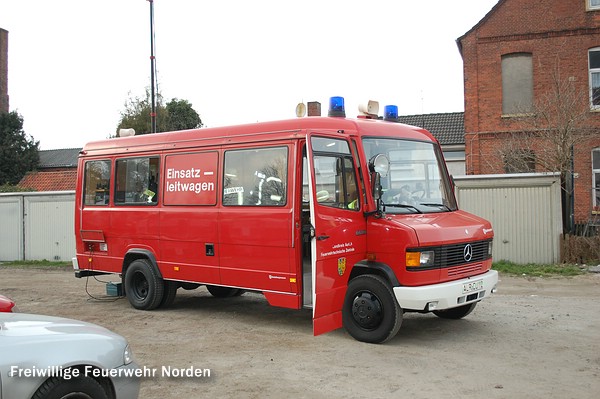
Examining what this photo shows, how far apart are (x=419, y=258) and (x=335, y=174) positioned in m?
1.53

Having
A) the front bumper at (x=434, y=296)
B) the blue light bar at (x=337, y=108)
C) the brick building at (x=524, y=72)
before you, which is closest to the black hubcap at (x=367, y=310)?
the front bumper at (x=434, y=296)

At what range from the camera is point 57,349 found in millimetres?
3969

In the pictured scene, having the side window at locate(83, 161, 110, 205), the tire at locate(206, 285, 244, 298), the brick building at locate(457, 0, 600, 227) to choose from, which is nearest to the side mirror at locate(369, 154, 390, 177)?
the tire at locate(206, 285, 244, 298)

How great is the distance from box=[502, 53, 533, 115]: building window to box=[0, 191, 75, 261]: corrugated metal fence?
17.3m

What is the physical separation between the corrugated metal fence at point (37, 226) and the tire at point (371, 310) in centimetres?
1391

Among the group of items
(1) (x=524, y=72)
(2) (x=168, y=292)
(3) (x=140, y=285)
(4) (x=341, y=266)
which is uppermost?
(1) (x=524, y=72)

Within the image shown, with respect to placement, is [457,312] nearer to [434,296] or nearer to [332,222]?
[434,296]

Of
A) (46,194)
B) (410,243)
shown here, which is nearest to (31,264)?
(46,194)

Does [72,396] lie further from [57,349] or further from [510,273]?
[510,273]

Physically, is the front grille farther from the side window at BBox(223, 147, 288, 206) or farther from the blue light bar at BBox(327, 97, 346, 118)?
the blue light bar at BBox(327, 97, 346, 118)

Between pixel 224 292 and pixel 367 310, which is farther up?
pixel 367 310

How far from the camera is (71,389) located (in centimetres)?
395

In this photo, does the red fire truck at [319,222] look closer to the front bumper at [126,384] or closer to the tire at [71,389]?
the front bumper at [126,384]

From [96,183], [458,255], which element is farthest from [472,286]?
[96,183]
